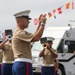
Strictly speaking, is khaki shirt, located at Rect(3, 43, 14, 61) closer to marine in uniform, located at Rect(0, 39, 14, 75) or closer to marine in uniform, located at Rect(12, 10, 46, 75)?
marine in uniform, located at Rect(0, 39, 14, 75)

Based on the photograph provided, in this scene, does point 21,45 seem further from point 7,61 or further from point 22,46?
point 7,61

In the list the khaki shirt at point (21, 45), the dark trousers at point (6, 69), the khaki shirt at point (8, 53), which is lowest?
the dark trousers at point (6, 69)

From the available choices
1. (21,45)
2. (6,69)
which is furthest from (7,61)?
(21,45)

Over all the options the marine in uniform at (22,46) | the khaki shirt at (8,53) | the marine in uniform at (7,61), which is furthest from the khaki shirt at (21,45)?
the khaki shirt at (8,53)

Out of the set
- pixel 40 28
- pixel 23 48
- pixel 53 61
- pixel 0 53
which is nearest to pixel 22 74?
pixel 23 48

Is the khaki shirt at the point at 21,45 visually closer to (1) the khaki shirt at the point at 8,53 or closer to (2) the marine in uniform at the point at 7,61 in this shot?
(2) the marine in uniform at the point at 7,61

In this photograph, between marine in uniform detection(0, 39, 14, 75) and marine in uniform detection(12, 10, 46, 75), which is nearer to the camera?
marine in uniform detection(12, 10, 46, 75)

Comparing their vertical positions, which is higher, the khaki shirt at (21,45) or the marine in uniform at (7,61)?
the khaki shirt at (21,45)

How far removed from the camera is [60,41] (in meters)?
A: 14.8

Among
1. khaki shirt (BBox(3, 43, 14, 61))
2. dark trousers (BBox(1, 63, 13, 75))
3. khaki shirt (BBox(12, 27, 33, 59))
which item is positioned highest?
khaki shirt (BBox(12, 27, 33, 59))

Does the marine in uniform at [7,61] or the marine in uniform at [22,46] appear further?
the marine in uniform at [7,61]

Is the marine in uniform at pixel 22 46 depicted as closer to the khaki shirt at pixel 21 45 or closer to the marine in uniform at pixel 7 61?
the khaki shirt at pixel 21 45

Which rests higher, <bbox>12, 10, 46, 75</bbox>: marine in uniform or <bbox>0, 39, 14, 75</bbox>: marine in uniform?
<bbox>12, 10, 46, 75</bbox>: marine in uniform

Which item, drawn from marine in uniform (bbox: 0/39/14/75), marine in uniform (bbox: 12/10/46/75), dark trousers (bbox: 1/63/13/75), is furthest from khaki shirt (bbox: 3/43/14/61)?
marine in uniform (bbox: 12/10/46/75)
